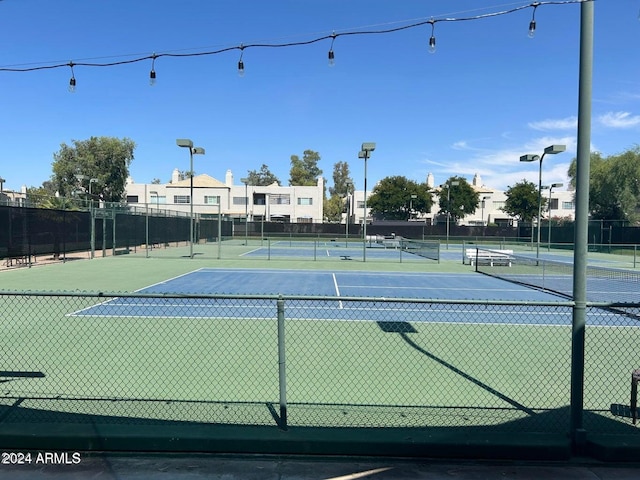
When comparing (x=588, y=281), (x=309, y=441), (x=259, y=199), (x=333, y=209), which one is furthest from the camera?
(x=333, y=209)

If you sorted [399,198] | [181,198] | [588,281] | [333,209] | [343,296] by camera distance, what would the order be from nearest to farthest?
[343,296], [588,281], [181,198], [399,198], [333,209]

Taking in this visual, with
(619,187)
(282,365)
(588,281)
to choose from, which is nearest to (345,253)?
(588,281)

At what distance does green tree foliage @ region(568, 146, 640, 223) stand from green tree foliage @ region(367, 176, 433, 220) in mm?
29106

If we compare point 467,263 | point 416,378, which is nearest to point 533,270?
point 467,263

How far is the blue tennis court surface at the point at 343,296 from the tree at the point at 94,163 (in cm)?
5274

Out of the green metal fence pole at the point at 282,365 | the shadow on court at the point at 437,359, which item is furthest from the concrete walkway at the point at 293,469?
the shadow on court at the point at 437,359

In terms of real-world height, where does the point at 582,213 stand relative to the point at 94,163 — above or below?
below

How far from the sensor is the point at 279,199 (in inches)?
2965

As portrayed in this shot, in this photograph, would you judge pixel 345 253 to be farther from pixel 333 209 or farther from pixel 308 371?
pixel 333 209

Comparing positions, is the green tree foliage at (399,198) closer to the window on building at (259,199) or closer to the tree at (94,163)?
the window on building at (259,199)

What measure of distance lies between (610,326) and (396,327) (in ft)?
14.6

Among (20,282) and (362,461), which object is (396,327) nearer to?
(362,461)

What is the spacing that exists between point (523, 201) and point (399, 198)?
2323cm

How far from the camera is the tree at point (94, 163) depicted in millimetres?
63406
